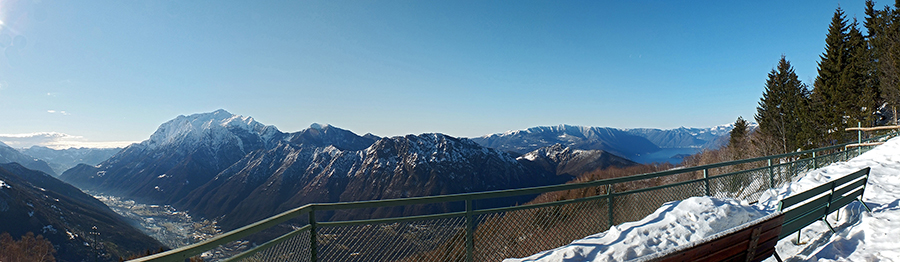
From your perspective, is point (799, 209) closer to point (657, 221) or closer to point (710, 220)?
point (710, 220)

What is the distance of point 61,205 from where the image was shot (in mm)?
135125

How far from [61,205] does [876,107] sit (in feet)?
687

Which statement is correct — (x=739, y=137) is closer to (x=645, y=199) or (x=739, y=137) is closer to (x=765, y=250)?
(x=645, y=199)

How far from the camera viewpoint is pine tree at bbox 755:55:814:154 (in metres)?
42.2

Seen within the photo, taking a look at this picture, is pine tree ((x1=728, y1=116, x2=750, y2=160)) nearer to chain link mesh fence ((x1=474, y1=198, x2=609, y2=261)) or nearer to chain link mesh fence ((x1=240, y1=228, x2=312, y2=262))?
chain link mesh fence ((x1=474, y1=198, x2=609, y2=261))

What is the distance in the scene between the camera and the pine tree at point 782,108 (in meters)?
42.2

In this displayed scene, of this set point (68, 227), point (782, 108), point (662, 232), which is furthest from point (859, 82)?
point (68, 227)

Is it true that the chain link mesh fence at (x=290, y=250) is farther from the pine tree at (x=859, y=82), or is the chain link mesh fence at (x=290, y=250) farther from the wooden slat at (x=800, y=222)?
the pine tree at (x=859, y=82)

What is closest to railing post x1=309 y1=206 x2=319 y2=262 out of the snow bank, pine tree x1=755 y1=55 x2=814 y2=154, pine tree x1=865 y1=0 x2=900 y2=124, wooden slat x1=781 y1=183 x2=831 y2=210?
the snow bank

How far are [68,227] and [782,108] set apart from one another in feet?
582

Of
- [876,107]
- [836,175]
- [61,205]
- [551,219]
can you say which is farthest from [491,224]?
[61,205]

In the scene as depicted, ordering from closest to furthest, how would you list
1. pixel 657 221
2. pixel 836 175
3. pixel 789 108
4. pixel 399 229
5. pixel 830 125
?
pixel 657 221, pixel 399 229, pixel 836 175, pixel 830 125, pixel 789 108

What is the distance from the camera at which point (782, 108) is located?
143ft

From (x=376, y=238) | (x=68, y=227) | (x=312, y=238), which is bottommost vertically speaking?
(x=68, y=227)
